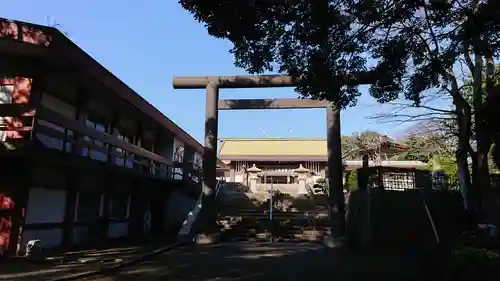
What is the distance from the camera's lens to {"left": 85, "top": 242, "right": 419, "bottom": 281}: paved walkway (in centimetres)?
722

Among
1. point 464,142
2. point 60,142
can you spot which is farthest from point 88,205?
point 464,142

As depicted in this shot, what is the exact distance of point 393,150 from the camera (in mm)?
35531

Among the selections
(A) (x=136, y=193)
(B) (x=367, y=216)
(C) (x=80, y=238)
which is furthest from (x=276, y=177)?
(C) (x=80, y=238)

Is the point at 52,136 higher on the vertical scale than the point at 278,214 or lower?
higher

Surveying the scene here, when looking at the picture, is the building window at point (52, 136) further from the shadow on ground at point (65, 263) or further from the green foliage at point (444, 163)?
the green foliage at point (444, 163)

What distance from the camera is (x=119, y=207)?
1463 cm

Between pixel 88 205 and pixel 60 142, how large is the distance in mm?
2202

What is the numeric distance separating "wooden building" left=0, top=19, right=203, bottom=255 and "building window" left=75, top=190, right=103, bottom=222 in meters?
0.03

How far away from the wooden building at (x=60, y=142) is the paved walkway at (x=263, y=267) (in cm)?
292

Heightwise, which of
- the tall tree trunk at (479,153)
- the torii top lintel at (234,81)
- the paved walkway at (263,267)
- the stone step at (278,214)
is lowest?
the paved walkway at (263,267)

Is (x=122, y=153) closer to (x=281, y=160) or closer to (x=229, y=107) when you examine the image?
(x=229, y=107)

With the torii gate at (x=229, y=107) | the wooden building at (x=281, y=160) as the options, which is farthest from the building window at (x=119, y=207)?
the wooden building at (x=281, y=160)

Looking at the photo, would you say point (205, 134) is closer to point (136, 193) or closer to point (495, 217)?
point (136, 193)

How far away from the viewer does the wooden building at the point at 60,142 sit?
8.56 m
